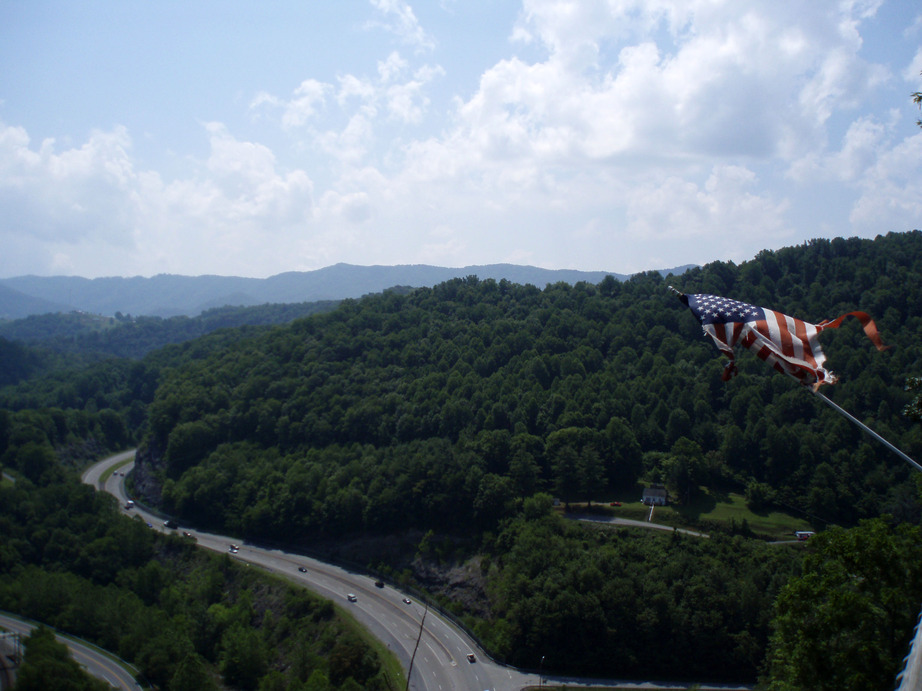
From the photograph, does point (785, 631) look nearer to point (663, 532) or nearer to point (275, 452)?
point (663, 532)

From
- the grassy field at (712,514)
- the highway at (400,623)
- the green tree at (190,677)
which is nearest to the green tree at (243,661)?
the green tree at (190,677)

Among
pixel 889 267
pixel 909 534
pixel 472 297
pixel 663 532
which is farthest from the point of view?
pixel 472 297

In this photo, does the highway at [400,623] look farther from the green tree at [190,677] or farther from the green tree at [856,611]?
the green tree at [856,611]

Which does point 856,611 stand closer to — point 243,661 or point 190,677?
point 190,677

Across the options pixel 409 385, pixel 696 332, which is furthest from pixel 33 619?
pixel 696 332

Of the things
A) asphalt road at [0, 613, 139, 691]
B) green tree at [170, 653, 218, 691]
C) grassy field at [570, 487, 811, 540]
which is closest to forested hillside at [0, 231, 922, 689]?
grassy field at [570, 487, 811, 540]

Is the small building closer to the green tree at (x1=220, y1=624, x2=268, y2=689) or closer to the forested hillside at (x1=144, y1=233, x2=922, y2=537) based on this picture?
the forested hillside at (x1=144, y1=233, x2=922, y2=537)
